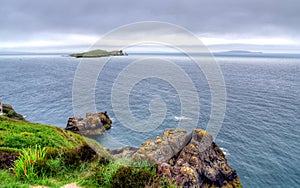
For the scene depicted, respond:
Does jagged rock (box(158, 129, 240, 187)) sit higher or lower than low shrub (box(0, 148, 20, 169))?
lower

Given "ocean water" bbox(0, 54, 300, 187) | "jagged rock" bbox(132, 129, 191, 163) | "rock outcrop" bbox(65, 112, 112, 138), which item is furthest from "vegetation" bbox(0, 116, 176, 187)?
"rock outcrop" bbox(65, 112, 112, 138)

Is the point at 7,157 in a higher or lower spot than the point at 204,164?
higher

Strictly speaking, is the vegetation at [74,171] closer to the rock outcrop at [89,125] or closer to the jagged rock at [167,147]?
the jagged rock at [167,147]

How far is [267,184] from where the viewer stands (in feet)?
84.1

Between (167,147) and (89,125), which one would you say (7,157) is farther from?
(89,125)

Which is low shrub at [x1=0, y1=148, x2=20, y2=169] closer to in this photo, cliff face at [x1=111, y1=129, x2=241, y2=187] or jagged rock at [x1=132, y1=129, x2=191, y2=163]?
cliff face at [x1=111, y1=129, x2=241, y2=187]

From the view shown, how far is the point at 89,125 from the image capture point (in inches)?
1647

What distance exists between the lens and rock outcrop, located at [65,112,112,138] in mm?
40906

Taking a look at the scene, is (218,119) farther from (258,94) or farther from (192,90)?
(258,94)

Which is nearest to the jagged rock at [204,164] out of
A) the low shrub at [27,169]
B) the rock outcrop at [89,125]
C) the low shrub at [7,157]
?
the low shrub at [27,169]

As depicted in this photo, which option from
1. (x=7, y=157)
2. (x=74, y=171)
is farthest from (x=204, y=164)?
(x=7, y=157)

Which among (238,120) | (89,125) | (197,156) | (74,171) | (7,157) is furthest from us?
(238,120)

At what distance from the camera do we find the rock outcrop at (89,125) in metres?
40.9

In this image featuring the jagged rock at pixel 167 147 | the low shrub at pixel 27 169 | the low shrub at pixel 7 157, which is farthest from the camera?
the jagged rock at pixel 167 147
